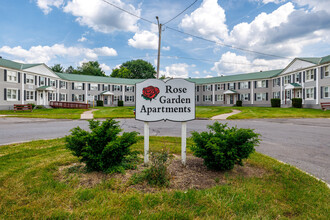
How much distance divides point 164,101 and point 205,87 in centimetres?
4934

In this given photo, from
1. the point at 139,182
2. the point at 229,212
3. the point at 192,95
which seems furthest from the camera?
the point at 192,95

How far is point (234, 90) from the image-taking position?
45.6 m

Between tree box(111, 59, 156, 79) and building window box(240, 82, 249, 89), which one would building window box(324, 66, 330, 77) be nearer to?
building window box(240, 82, 249, 89)

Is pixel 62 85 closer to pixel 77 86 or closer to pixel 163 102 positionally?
pixel 77 86

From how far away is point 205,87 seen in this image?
5191cm

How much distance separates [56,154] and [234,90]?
45.8 m

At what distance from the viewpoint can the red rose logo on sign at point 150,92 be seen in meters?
4.35

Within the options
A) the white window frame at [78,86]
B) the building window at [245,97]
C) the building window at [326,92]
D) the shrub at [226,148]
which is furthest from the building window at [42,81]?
the building window at [326,92]

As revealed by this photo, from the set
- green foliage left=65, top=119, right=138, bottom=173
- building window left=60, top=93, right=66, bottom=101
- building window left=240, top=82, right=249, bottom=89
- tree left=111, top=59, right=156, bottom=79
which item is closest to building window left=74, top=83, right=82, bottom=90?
building window left=60, top=93, right=66, bottom=101

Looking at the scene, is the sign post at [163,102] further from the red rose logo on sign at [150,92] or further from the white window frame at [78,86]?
the white window frame at [78,86]

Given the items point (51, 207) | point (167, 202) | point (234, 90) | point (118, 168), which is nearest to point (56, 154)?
point (118, 168)

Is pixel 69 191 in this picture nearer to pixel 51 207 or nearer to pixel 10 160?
pixel 51 207

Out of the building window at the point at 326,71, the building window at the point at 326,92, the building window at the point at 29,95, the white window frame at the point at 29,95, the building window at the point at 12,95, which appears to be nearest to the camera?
the building window at the point at 326,92

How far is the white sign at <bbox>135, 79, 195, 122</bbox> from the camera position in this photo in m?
4.37
